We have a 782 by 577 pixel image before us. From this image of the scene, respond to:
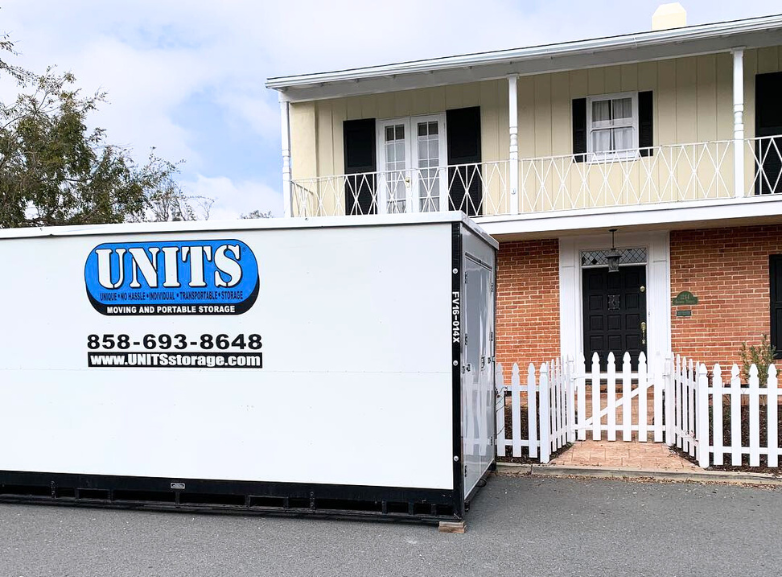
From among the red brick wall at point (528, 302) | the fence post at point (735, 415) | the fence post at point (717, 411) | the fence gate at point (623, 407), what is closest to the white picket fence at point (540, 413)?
the fence gate at point (623, 407)

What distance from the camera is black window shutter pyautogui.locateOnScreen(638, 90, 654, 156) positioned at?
11094 mm

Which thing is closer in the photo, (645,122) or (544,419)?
(544,419)

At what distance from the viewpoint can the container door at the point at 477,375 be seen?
199 inches

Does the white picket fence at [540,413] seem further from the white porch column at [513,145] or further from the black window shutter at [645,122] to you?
the black window shutter at [645,122]

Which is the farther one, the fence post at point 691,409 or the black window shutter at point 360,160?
the black window shutter at point 360,160

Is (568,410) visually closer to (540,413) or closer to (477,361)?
A: (540,413)

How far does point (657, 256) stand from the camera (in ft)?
36.1

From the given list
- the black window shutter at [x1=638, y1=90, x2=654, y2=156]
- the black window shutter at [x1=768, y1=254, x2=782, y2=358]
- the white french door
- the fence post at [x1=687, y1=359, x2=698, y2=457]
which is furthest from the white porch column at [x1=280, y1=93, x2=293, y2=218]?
the black window shutter at [x1=768, y1=254, x2=782, y2=358]

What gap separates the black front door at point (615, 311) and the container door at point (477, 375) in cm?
582

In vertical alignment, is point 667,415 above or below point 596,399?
below

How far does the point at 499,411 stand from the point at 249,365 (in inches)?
114

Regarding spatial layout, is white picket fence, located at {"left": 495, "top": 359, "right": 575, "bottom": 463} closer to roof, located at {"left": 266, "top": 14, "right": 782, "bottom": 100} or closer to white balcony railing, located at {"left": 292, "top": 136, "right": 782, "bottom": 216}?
white balcony railing, located at {"left": 292, "top": 136, "right": 782, "bottom": 216}

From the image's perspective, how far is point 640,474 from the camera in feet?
20.5

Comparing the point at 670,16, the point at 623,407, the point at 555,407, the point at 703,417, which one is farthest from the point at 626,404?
the point at 670,16
